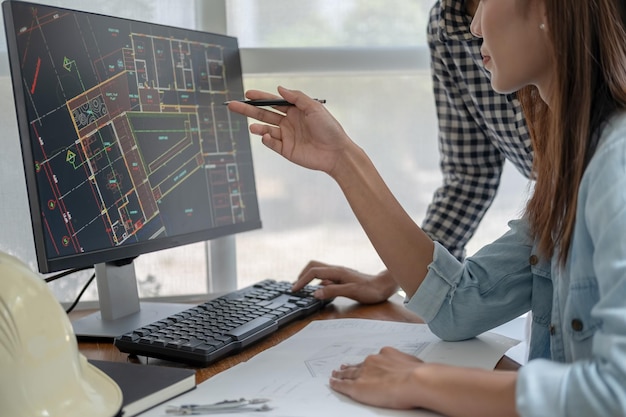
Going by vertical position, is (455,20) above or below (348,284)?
above

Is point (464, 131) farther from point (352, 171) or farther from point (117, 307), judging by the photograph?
point (117, 307)

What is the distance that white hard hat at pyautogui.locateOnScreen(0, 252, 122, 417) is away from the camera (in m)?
0.75

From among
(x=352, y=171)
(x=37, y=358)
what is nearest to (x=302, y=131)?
(x=352, y=171)

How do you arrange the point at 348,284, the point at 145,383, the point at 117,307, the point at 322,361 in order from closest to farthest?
1. the point at 145,383
2. the point at 322,361
3. the point at 117,307
4. the point at 348,284

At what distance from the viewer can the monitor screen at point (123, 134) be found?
105cm

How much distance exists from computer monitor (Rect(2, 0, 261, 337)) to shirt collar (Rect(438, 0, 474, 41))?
1.29ft

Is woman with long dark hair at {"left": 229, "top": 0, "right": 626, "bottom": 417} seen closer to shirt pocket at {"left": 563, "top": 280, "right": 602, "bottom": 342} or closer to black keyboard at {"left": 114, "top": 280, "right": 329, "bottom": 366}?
shirt pocket at {"left": 563, "top": 280, "right": 602, "bottom": 342}

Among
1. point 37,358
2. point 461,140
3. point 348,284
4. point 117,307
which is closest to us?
point 37,358

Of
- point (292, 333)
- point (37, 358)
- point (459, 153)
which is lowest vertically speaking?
point (292, 333)

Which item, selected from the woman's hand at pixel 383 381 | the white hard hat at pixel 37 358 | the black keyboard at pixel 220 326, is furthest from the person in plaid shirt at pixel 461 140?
the white hard hat at pixel 37 358

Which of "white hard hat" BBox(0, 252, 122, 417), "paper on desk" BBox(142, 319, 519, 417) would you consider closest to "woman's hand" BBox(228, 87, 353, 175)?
"paper on desk" BBox(142, 319, 519, 417)

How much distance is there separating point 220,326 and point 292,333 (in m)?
0.13

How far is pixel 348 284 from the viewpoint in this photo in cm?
140

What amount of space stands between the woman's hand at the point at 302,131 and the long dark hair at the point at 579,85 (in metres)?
0.37
